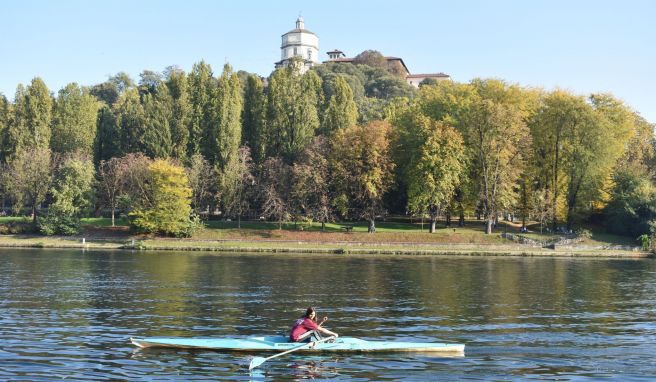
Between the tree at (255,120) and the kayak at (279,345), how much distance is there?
69797 millimetres

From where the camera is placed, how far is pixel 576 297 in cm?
4088

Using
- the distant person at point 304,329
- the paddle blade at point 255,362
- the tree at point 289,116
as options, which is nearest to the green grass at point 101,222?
the tree at point 289,116

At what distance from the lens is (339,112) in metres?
92.3

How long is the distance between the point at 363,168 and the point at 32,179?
45414 mm

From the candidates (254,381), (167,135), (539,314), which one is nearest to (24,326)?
(254,381)

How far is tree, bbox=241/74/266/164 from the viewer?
93.9 m

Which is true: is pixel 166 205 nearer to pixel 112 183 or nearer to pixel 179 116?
pixel 112 183

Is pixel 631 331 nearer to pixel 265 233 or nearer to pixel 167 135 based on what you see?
pixel 265 233

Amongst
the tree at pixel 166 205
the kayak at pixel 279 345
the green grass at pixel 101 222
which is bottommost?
the kayak at pixel 279 345

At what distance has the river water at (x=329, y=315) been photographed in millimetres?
22859

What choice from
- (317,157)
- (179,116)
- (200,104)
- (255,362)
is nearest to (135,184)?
(179,116)

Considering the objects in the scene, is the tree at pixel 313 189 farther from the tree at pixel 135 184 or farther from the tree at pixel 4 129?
the tree at pixel 4 129

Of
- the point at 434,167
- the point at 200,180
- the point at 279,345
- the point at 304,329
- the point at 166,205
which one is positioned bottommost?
the point at 279,345

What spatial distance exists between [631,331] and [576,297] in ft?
35.7
